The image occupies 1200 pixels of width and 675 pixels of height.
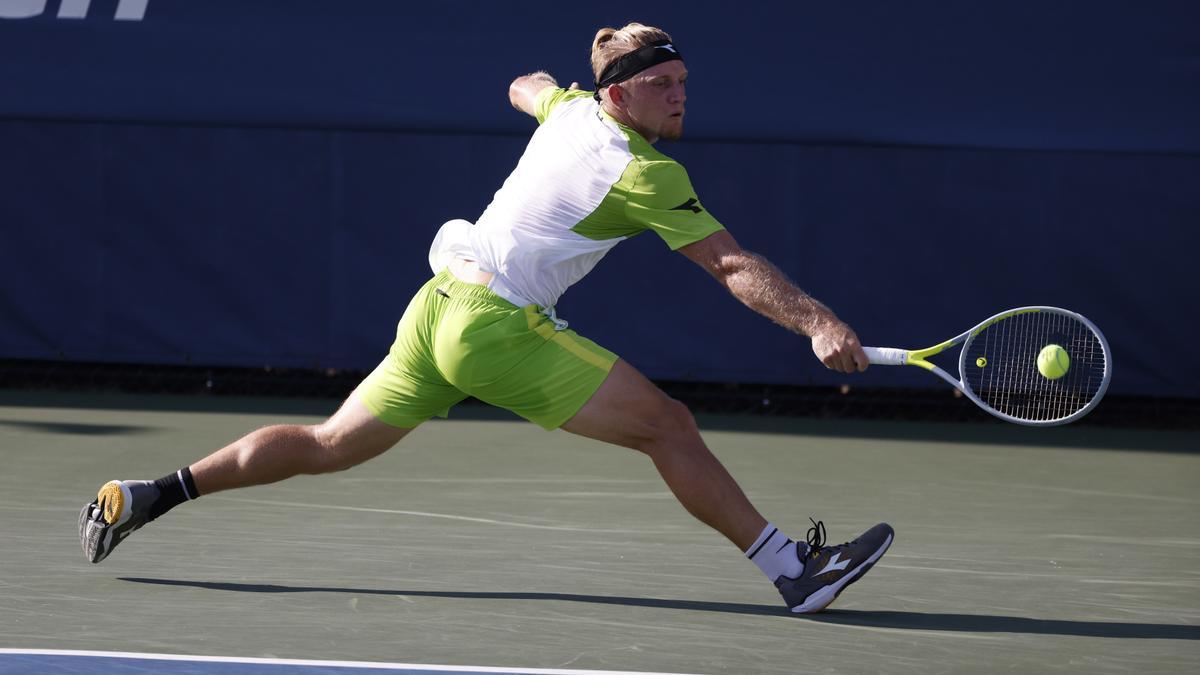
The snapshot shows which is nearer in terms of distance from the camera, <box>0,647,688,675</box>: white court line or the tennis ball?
<box>0,647,688,675</box>: white court line

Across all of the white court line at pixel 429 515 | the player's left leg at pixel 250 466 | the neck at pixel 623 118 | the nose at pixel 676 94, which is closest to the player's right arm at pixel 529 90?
the neck at pixel 623 118

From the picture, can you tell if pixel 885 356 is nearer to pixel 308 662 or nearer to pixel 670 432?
pixel 670 432

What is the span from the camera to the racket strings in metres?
5.58

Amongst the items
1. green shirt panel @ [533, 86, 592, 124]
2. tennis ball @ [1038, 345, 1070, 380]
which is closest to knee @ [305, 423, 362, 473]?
green shirt panel @ [533, 86, 592, 124]

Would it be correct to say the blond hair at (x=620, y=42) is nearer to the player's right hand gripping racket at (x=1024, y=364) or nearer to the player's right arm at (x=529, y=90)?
the player's right arm at (x=529, y=90)

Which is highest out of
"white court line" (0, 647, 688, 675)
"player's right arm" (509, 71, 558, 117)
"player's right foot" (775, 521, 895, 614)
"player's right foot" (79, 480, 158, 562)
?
"player's right arm" (509, 71, 558, 117)

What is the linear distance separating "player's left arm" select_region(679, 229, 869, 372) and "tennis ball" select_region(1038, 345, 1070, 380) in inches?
36.6

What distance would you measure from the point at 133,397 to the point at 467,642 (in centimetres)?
523

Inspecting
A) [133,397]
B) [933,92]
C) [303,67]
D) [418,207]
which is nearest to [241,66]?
[303,67]

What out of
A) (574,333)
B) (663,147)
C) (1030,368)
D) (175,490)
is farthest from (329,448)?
(663,147)

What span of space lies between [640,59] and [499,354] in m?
0.83

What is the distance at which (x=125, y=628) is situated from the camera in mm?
4402

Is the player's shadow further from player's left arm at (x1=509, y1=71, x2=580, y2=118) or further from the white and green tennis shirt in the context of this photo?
player's left arm at (x1=509, y1=71, x2=580, y2=118)

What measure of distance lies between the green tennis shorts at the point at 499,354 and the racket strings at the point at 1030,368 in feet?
3.71
